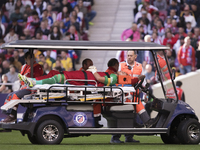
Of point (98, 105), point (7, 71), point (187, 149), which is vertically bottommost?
point (187, 149)

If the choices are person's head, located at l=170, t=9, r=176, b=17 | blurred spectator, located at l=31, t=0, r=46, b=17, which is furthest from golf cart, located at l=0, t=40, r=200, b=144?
blurred spectator, located at l=31, t=0, r=46, b=17

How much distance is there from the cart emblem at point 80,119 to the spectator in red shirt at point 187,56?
9.13 m

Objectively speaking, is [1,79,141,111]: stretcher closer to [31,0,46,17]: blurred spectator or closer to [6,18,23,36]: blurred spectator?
[6,18,23,36]: blurred spectator

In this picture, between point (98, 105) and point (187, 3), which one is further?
point (187, 3)

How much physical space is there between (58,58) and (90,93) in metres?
7.24

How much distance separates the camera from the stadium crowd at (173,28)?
1942 centimetres

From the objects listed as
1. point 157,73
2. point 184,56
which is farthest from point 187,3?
point 157,73

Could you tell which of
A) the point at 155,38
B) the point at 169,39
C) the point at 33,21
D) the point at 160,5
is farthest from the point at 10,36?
the point at 169,39

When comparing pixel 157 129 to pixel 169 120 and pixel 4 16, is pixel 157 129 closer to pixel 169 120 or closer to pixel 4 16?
pixel 169 120

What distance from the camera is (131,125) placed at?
1098 cm

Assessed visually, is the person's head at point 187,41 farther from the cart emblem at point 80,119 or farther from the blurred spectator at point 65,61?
the cart emblem at point 80,119

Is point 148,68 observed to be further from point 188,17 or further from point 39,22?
point 39,22

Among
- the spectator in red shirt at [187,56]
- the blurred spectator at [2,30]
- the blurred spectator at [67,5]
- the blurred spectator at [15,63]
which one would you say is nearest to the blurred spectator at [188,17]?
the spectator in red shirt at [187,56]

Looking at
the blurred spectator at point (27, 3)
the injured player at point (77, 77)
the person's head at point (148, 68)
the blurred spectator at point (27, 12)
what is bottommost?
the injured player at point (77, 77)
